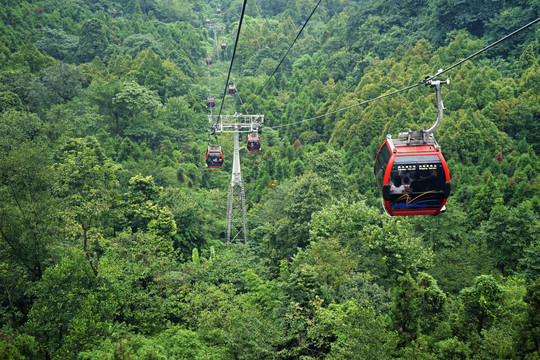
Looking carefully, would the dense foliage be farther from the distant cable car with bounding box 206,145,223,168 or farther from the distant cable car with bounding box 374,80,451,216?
the distant cable car with bounding box 374,80,451,216

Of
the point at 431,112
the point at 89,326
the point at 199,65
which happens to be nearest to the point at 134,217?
the point at 89,326

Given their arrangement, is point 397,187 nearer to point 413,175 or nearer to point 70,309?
point 413,175

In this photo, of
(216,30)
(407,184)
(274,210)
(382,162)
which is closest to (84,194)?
(274,210)

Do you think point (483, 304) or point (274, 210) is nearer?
point (483, 304)

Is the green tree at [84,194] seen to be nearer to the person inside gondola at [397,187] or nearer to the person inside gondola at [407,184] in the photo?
the person inside gondola at [397,187]

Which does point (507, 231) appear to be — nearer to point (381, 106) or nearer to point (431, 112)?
point (431, 112)

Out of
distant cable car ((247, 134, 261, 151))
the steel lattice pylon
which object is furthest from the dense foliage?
distant cable car ((247, 134, 261, 151))
